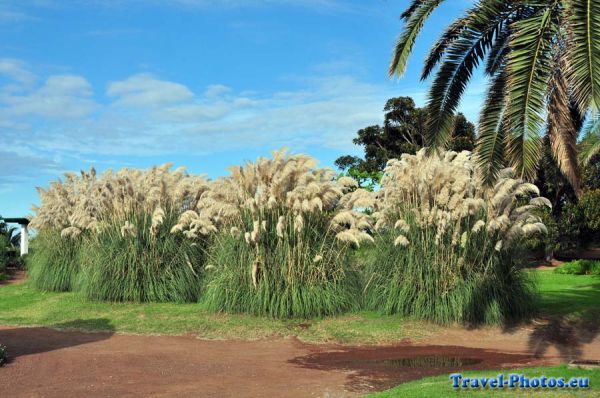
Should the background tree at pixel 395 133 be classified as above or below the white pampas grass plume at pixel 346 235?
above

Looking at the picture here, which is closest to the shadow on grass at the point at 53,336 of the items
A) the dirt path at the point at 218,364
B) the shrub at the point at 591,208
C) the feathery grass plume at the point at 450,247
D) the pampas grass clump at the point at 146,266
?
the dirt path at the point at 218,364

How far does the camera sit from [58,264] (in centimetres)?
1811

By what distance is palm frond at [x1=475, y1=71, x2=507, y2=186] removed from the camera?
32.7 ft

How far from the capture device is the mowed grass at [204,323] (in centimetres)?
1152

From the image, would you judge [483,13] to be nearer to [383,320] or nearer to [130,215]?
[383,320]

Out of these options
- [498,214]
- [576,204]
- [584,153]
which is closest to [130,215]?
[498,214]

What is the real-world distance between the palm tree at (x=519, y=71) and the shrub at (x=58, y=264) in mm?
11238

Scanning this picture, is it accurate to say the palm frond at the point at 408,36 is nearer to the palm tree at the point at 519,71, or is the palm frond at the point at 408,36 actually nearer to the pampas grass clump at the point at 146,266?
the palm tree at the point at 519,71

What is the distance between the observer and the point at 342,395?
7262 mm

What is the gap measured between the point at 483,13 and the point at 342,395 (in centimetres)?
810

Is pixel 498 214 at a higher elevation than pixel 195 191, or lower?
lower

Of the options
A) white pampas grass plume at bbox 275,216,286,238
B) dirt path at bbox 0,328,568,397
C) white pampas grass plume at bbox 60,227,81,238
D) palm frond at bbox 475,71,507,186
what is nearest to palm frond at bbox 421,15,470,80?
palm frond at bbox 475,71,507,186

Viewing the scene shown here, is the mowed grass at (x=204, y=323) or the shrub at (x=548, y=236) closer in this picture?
the mowed grass at (x=204, y=323)

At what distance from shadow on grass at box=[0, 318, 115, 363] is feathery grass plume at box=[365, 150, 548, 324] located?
5.74 m
